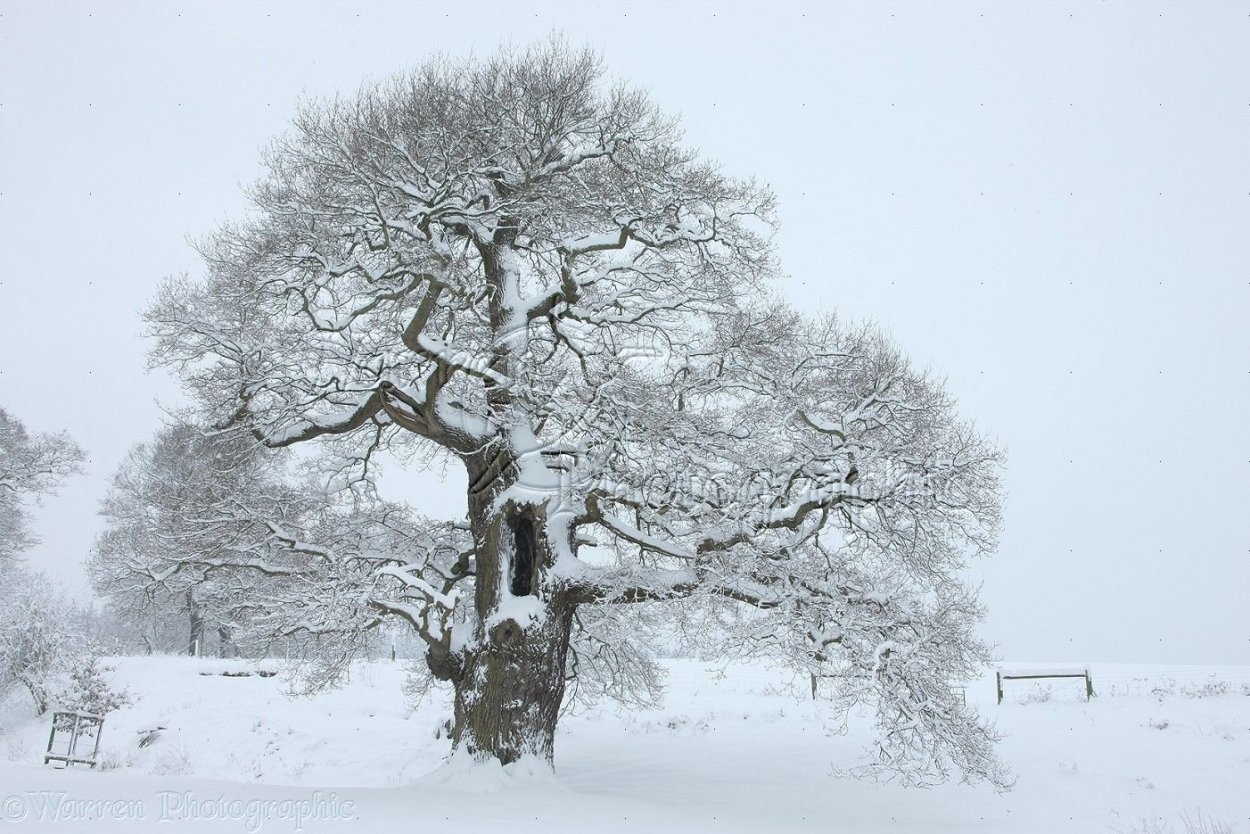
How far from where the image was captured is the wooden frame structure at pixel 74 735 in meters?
13.4

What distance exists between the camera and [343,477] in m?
11.1

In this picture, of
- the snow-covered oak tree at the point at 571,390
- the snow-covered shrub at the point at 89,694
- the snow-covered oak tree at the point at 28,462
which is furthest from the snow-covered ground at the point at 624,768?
the snow-covered oak tree at the point at 28,462

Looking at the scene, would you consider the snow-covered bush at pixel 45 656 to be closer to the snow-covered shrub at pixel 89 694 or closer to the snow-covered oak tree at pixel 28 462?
the snow-covered shrub at pixel 89 694

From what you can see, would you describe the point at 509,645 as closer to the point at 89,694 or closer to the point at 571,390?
the point at 571,390

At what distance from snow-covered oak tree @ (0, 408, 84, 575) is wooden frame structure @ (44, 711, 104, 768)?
10.2 m

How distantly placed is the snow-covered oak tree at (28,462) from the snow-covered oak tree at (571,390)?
58.7 ft

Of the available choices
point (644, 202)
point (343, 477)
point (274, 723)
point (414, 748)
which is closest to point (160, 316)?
point (343, 477)

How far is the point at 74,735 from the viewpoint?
1429 centimetres

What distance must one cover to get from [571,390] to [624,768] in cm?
659

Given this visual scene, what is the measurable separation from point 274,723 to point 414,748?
13.7ft

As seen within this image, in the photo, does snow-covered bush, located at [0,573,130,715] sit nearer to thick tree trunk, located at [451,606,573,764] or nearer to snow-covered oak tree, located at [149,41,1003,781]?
snow-covered oak tree, located at [149,41,1003,781]

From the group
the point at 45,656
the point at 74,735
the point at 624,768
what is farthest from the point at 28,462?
the point at 624,768

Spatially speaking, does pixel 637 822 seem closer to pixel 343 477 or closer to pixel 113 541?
pixel 343 477

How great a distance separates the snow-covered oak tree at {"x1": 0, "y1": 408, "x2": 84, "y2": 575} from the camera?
23172 mm
